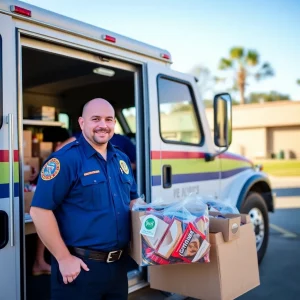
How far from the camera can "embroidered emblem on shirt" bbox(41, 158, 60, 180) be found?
2.26 m

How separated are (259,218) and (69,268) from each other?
3582 millimetres

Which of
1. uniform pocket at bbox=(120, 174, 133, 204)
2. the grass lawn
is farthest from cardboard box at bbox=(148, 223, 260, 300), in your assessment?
the grass lawn

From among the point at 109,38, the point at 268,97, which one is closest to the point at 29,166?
the point at 109,38

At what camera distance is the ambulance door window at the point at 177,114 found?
155 inches

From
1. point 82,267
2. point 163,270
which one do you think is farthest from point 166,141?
point 82,267

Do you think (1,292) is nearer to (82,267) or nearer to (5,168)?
(82,267)

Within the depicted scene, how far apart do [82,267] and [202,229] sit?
74 centimetres

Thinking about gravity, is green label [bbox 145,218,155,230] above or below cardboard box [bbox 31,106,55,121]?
below

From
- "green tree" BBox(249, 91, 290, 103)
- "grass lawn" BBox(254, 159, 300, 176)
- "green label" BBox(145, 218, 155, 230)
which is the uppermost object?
"green tree" BBox(249, 91, 290, 103)

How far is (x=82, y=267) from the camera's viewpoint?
233 cm

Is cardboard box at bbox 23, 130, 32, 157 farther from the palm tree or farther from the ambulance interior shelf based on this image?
the palm tree

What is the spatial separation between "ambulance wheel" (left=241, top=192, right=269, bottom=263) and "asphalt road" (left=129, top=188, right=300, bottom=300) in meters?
0.27

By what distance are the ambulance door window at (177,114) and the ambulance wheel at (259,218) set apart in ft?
4.06

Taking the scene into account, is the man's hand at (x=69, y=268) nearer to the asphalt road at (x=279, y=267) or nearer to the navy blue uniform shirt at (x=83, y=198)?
the navy blue uniform shirt at (x=83, y=198)
